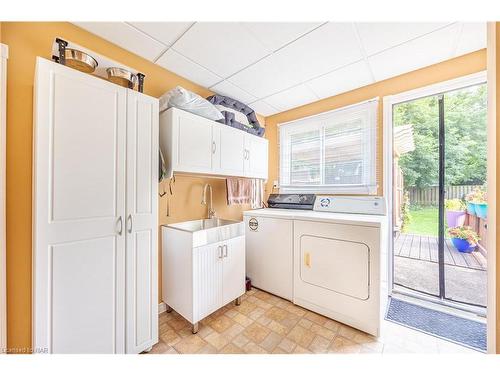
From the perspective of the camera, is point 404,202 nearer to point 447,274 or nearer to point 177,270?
point 447,274

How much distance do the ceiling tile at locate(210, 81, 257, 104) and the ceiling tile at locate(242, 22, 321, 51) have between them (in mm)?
768

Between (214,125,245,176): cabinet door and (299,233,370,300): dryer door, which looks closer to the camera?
(299,233,370,300): dryer door

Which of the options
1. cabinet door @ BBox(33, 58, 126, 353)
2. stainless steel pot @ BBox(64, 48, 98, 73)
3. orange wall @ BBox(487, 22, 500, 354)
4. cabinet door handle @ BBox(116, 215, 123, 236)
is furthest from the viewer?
cabinet door handle @ BBox(116, 215, 123, 236)

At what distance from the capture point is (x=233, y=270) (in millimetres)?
1973

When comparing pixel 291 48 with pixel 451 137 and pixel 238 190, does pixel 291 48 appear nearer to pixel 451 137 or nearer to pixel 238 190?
pixel 238 190

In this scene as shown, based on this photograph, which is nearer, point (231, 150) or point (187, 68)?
point (187, 68)

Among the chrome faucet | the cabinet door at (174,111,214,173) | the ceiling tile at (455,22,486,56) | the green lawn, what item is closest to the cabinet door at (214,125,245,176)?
the cabinet door at (174,111,214,173)

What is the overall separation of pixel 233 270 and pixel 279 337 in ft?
2.23

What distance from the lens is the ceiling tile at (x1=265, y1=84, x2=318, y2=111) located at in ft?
7.84

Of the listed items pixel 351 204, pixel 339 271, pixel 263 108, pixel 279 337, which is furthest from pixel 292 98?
pixel 279 337

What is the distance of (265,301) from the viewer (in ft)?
6.98

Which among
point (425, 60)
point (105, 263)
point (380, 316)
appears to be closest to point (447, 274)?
point (380, 316)

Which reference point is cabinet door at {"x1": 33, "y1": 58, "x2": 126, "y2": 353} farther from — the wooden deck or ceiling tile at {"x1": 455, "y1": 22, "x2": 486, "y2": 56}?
the wooden deck
